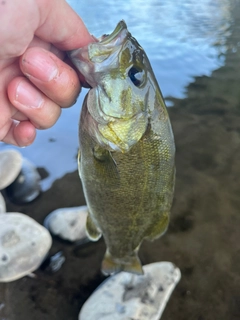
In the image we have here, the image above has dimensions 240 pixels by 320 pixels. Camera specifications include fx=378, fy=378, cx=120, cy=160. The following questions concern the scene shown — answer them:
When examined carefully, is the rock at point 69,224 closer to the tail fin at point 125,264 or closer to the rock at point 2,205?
the rock at point 2,205

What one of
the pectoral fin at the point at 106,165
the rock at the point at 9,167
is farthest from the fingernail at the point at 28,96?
the rock at the point at 9,167

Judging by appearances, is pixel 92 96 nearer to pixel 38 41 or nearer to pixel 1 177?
pixel 38 41

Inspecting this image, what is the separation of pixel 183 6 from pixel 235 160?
611 cm

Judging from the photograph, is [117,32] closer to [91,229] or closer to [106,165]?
[106,165]

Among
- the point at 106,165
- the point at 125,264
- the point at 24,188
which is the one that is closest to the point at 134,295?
the point at 125,264

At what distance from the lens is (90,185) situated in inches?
75.0

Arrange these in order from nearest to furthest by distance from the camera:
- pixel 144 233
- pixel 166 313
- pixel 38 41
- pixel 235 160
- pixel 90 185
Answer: pixel 38 41, pixel 90 185, pixel 144 233, pixel 166 313, pixel 235 160

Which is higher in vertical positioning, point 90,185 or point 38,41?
point 38,41

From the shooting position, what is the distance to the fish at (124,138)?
1483 mm

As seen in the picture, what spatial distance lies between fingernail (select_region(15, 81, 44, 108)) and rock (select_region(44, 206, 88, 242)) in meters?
1.90

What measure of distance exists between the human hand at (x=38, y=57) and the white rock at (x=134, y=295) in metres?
1.59

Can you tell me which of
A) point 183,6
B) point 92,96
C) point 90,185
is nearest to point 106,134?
point 92,96

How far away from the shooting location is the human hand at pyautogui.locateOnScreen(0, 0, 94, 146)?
1.48 metres

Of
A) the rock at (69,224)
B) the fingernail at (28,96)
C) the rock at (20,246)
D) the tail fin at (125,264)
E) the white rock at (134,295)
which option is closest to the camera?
the fingernail at (28,96)
